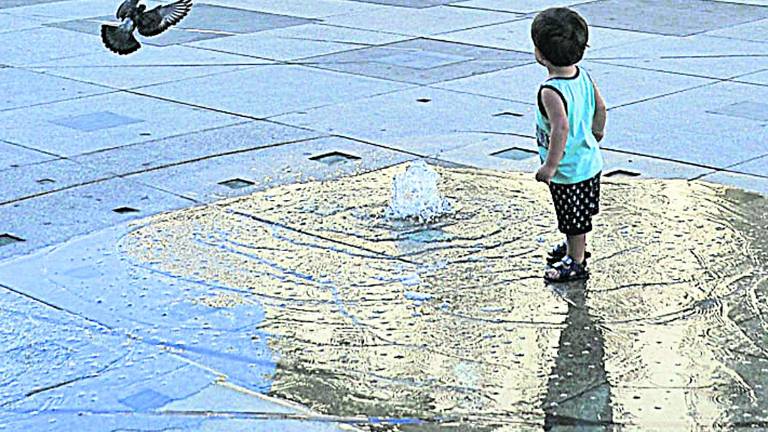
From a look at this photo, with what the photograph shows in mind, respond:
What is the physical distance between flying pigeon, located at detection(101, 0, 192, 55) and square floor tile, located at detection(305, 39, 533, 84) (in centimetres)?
301

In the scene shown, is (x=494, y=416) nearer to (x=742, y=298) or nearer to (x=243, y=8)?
(x=742, y=298)

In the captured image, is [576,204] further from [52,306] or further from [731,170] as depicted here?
[52,306]

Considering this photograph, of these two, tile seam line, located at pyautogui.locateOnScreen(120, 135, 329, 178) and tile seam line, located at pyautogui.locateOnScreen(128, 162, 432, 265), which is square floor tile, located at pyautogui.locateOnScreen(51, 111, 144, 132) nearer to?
tile seam line, located at pyautogui.locateOnScreen(120, 135, 329, 178)

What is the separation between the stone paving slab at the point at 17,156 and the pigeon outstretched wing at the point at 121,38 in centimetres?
103

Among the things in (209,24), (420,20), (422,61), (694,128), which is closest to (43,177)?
(694,128)

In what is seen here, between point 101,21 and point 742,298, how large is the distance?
361 inches

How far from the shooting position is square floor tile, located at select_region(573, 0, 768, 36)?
38.1 ft

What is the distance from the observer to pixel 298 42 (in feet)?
36.9

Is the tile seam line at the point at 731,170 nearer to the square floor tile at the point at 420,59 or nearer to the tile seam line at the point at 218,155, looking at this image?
the tile seam line at the point at 218,155

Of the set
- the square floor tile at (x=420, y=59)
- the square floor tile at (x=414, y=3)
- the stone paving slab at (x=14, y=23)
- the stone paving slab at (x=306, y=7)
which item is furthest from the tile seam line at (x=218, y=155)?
the square floor tile at (x=414, y=3)

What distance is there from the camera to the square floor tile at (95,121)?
824 centimetres

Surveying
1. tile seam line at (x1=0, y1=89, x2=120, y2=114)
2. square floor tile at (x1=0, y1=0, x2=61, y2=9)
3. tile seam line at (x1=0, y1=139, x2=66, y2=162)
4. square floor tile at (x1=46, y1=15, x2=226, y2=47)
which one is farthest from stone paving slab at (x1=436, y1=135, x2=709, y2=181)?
square floor tile at (x1=0, y1=0, x2=61, y2=9)

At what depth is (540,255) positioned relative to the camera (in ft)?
18.1

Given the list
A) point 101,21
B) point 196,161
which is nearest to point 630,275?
point 196,161
